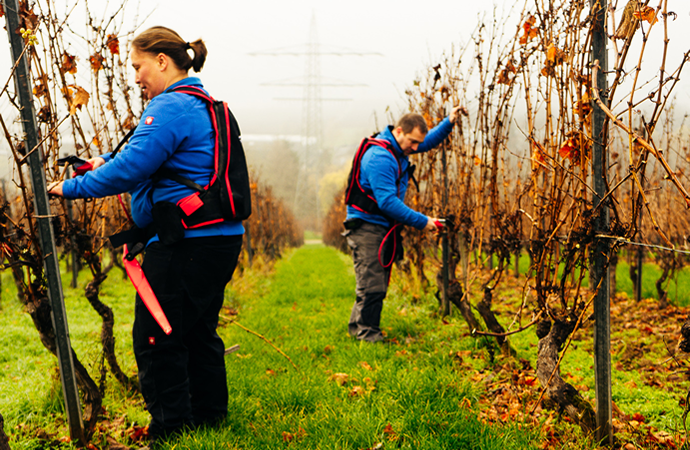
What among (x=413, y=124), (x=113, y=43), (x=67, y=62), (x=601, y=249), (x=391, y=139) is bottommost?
(x=601, y=249)

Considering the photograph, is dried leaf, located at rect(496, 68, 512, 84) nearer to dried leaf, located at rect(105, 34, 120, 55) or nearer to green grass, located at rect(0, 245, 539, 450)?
green grass, located at rect(0, 245, 539, 450)

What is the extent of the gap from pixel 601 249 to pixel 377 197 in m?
1.99

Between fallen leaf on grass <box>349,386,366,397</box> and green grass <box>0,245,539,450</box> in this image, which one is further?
fallen leaf on grass <box>349,386,366,397</box>

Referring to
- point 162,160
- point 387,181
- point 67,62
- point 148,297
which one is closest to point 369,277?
point 387,181

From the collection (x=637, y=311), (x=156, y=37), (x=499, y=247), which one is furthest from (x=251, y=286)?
(x=156, y=37)

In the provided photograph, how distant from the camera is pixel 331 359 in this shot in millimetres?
3842

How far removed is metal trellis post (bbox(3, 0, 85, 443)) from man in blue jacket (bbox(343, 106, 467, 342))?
93.1 inches

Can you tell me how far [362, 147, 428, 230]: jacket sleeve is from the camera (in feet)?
12.2

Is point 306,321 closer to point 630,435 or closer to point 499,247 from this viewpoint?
point 499,247

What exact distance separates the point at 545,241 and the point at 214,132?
1.89 m

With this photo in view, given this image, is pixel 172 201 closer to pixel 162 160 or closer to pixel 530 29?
pixel 162 160

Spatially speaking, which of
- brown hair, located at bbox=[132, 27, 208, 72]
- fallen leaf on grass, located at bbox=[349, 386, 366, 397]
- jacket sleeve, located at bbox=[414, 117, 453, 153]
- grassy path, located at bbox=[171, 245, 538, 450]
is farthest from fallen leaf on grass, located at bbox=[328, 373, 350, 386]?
brown hair, located at bbox=[132, 27, 208, 72]

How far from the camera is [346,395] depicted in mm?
2977

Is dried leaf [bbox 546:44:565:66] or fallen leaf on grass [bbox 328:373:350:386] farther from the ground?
dried leaf [bbox 546:44:565:66]
